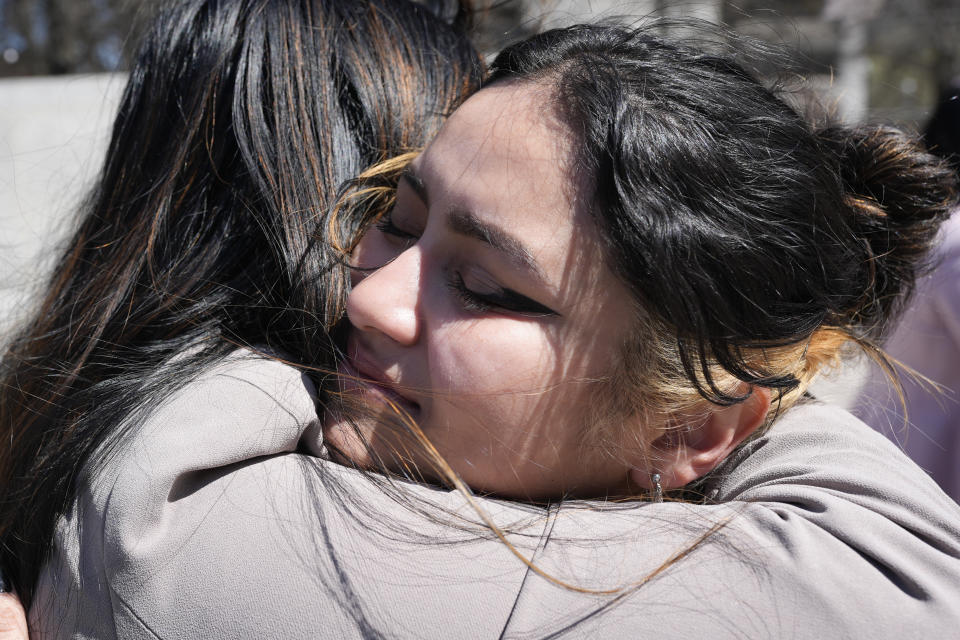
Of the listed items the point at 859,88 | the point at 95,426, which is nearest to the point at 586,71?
the point at 95,426

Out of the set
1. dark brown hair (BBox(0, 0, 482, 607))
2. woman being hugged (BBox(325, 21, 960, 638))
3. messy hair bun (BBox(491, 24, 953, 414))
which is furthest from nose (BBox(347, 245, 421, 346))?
messy hair bun (BBox(491, 24, 953, 414))

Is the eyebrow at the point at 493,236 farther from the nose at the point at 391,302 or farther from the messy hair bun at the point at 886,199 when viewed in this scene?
the messy hair bun at the point at 886,199

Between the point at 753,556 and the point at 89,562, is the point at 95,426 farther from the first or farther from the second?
the point at 753,556

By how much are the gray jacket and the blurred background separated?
102cm

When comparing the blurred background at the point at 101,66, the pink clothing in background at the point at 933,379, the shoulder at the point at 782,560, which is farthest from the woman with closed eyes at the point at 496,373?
the blurred background at the point at 101,66

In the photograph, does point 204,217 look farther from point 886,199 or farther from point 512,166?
point 886,199

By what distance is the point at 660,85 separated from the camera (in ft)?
4.33

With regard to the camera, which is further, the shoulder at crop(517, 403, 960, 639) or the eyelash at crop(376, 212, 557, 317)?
the eyelash at crop(376, 212, 557, 317)

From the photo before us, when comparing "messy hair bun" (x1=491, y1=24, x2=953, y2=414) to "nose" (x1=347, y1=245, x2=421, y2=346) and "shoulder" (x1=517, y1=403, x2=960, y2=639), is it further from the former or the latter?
"nose" (x1=347, y1=245, x2=421, y2=346)

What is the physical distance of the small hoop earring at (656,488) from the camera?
1375 millimetres

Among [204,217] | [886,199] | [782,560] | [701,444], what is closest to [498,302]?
[701,444]

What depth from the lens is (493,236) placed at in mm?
1281

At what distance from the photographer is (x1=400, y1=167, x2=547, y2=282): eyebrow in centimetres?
126

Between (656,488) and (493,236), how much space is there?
20.8 inches
